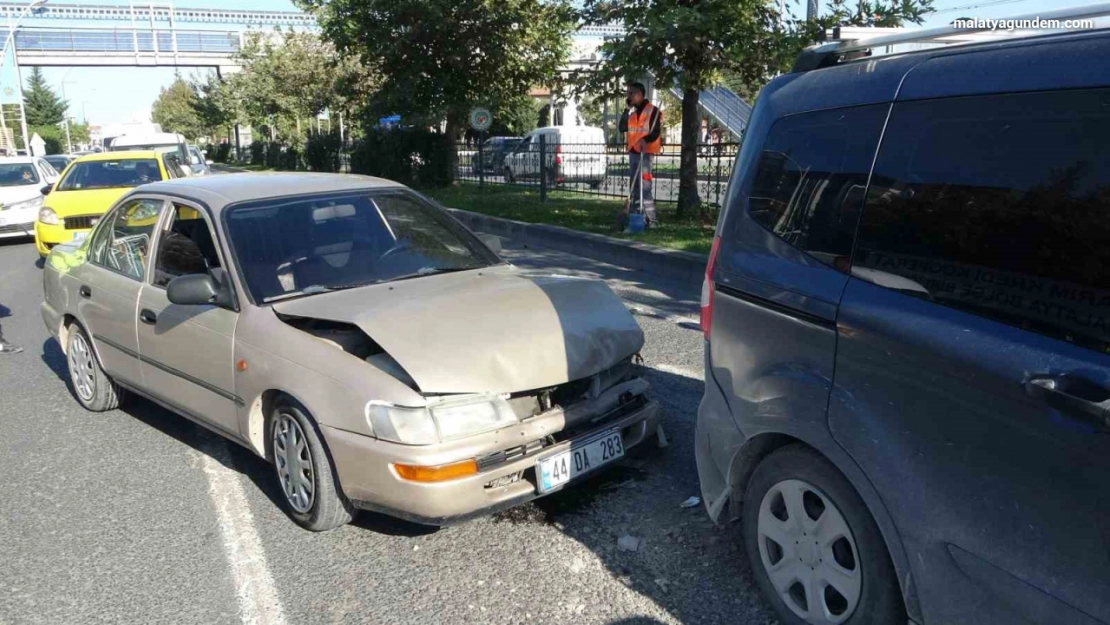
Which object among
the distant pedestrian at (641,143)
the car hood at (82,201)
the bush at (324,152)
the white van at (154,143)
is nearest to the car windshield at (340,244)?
the distant pedestrian at (641,143)

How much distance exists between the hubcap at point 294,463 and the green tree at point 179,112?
67411 mm

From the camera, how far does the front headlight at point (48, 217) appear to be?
39.9 ft

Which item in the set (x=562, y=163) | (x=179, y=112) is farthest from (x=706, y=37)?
(x=179, y=112)

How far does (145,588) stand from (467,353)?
161cm

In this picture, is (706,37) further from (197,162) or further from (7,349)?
(197,162)

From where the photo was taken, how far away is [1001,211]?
7.53 ft

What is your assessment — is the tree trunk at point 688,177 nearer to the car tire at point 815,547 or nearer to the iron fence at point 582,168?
the iron fence at point 582,168

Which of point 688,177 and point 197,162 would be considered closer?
point 688,177

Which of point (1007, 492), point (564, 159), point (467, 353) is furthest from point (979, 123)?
point (564, 159)

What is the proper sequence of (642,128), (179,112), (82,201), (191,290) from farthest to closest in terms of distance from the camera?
(179,112), (82,201), (642,128), (191,290)

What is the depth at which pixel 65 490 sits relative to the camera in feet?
15.2

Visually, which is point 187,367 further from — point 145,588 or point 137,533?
point 145,588

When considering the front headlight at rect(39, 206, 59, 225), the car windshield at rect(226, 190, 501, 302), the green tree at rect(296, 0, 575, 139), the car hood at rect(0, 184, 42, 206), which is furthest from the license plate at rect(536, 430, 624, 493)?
the green tree at rect(296, 0, 575, 139)

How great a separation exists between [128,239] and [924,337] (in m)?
4.77
